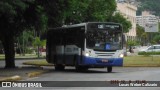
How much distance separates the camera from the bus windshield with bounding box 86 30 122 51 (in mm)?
29625

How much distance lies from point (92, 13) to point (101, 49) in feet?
107

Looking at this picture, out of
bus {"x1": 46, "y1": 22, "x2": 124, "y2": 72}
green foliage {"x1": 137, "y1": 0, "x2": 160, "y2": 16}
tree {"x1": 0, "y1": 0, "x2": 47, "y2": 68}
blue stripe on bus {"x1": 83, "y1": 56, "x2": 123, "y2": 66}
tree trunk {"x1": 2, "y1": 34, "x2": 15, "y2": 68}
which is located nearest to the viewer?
tree {"x1": 0, "y1": 0, "x2": 47, "y2": 68}

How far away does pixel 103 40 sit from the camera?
97.3ft

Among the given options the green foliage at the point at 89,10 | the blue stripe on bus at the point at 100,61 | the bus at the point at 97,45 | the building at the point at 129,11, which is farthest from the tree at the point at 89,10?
the building at the point at 129,11

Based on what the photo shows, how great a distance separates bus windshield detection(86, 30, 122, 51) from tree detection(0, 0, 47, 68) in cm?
463

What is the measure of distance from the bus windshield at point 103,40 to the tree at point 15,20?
4.63m

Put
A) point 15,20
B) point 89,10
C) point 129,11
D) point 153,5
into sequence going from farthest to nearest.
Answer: point 153,5 → point 129,11 → point 89,10 → point 15,20

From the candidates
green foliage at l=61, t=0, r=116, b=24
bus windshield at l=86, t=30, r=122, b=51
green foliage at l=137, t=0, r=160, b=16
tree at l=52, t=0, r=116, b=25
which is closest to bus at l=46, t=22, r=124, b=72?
bus windshield at l=86, t=30, r=122, b=51

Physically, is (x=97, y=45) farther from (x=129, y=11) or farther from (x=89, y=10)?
(x=129, y=11)

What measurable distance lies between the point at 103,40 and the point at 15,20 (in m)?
7.04

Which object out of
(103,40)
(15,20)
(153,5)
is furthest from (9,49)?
(153,5)

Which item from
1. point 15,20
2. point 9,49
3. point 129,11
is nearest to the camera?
point 15,20

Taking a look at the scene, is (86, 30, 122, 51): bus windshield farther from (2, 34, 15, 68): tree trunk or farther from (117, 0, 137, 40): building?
(117, 0, 137, 40): building

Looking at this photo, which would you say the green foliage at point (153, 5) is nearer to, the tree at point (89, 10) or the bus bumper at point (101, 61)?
the tree at point (89, 10)
